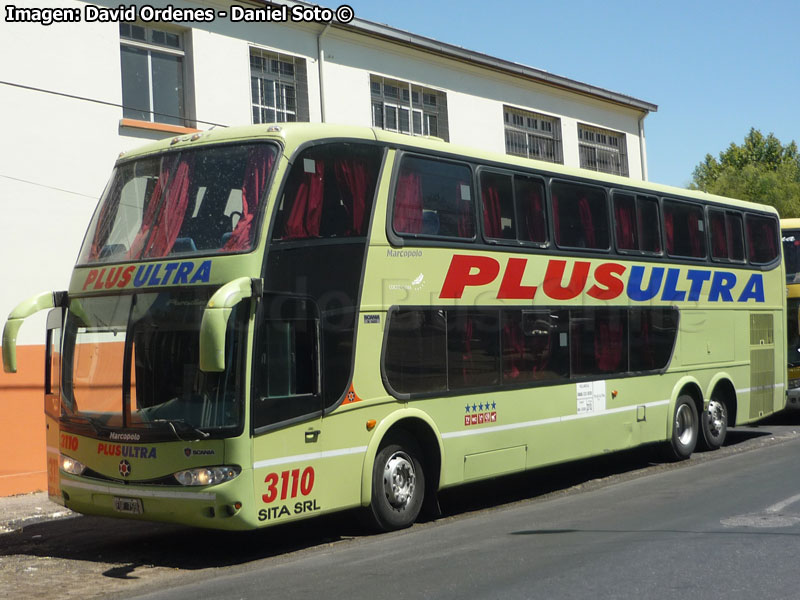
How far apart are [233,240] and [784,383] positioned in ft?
40.6

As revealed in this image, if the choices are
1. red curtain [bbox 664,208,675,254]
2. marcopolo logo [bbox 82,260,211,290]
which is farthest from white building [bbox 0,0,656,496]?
red curtain [bbox 664,208,675,254]

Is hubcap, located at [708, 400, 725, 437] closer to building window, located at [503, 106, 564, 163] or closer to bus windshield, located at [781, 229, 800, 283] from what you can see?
bus windshield, located at [781, 229, 800, 283]

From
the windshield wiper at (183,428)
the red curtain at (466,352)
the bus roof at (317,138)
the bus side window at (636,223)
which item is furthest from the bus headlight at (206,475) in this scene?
the bus side window at (636,223)

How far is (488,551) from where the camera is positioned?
8.29m

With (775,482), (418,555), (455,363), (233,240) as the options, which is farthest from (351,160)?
(775,482)

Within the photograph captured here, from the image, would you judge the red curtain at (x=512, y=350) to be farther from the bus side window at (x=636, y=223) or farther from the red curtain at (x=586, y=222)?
the bus side window at (x=636, y=223)

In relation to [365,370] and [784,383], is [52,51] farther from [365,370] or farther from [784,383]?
[784,383]

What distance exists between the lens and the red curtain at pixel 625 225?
1350cm

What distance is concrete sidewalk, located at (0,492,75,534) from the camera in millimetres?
11219

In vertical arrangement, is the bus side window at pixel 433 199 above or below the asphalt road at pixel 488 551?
above

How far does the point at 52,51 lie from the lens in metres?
13.8

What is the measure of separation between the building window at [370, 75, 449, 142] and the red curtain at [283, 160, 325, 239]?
30.2 feet

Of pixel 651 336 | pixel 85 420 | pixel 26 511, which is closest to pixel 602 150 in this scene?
pixel 651 336

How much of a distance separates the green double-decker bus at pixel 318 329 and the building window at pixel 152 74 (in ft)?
17.4
